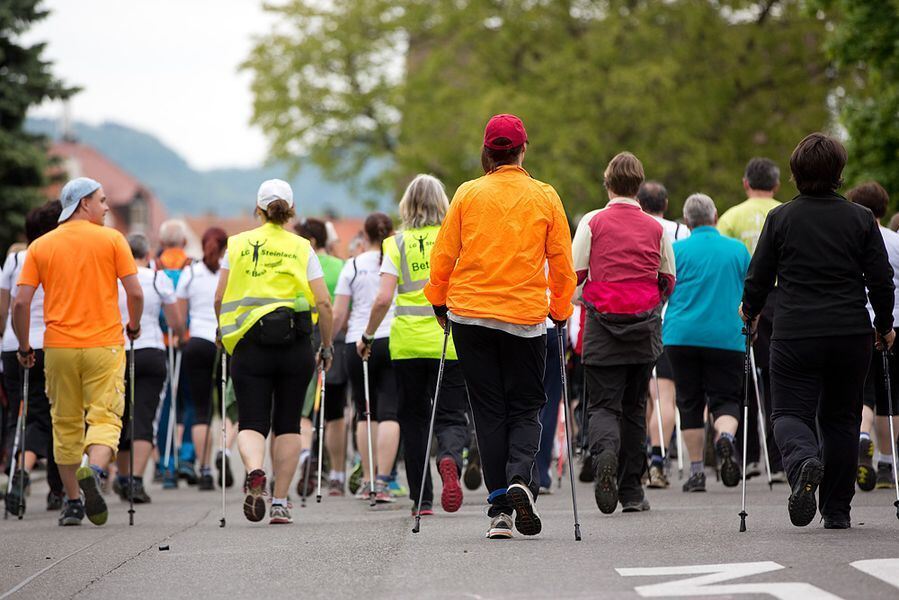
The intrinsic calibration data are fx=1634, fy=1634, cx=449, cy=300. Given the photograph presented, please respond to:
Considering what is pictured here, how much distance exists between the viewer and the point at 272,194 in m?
10.3

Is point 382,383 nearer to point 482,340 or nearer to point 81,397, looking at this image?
point 81,397

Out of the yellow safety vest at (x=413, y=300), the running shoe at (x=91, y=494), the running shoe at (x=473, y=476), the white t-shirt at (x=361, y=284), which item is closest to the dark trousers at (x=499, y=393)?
the yellow safety vest at (x=413, y=300)

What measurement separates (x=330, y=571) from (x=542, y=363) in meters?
1.85

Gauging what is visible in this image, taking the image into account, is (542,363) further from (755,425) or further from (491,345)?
(755,425)

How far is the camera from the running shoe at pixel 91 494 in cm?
1016

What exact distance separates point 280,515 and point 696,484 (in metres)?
3.38

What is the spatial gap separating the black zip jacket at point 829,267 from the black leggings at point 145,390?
19.2 ft

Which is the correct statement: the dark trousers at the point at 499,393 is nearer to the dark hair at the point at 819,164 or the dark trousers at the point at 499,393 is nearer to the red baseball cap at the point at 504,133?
the red baseball cap at the point at 504,133

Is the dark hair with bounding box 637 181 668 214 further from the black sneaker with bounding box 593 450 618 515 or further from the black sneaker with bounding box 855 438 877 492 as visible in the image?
the black sneaker with bounding box 593 450 618 515

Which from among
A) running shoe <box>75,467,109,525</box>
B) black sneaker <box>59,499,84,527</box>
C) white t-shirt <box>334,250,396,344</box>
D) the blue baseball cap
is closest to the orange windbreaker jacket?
running shoe <box>75,467,109,525</box>

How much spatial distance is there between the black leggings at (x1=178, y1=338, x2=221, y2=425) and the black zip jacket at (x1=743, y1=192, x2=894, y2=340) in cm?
701

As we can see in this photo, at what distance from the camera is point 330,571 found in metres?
7.52

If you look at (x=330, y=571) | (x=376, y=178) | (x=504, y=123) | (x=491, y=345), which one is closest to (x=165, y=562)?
(x=330, y=571)

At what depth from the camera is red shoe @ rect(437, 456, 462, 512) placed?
897 cm
